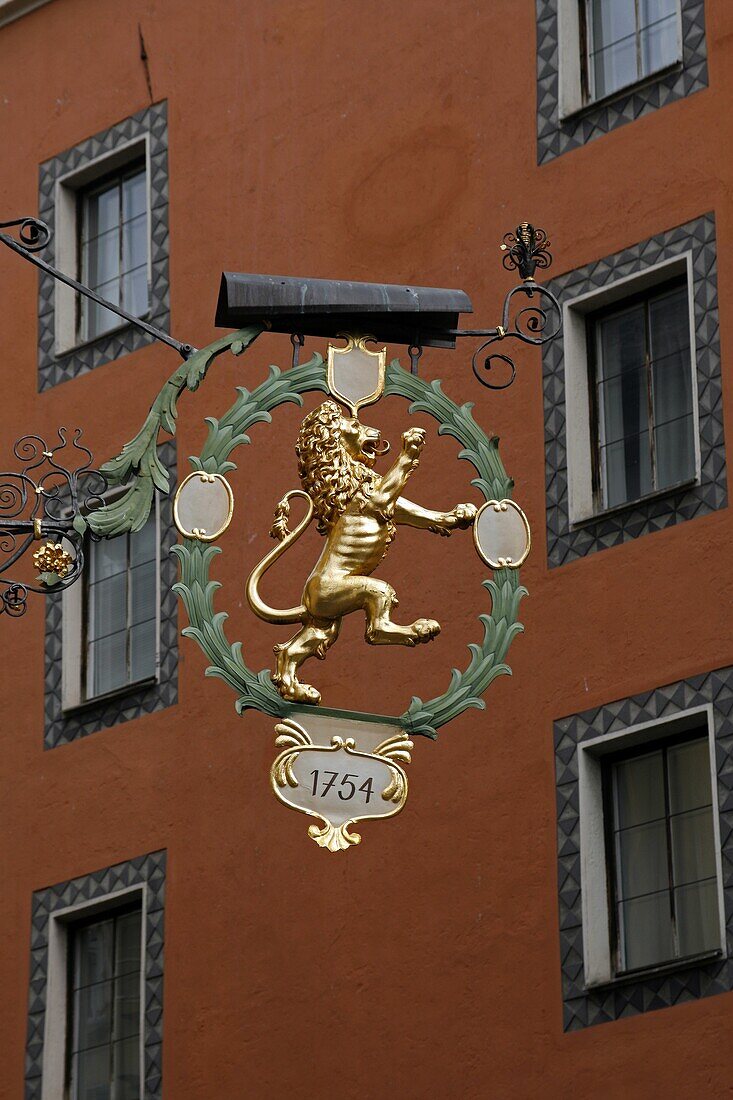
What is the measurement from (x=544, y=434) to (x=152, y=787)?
373 centimetres

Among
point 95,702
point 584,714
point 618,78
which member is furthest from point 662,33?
point 95,702

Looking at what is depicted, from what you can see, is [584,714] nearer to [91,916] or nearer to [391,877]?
[391,877]

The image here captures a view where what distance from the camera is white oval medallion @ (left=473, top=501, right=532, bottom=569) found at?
11.5 m

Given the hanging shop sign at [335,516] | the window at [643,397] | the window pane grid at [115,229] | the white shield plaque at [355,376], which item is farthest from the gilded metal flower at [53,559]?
the window pane grid at [115,229]

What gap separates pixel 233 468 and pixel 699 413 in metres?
7.94

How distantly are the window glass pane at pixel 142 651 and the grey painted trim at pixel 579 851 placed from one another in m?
3.82

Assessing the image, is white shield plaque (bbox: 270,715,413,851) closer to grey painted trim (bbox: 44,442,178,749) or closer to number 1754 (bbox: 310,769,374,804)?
number 1754 (bbox: 310,769,374,804)

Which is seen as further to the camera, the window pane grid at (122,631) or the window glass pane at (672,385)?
the window pane grid at (122,631)

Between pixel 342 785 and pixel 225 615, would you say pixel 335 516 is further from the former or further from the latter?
pixel 342 785

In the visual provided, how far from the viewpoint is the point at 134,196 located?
76.5 ft

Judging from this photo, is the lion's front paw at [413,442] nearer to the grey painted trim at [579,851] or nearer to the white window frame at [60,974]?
the grey painted trim at [579,851]

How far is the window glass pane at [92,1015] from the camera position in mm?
21375

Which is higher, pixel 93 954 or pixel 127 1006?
pixel 93 954

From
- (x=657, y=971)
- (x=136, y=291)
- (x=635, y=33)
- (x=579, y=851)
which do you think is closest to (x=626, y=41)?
(x=635, y=33)
